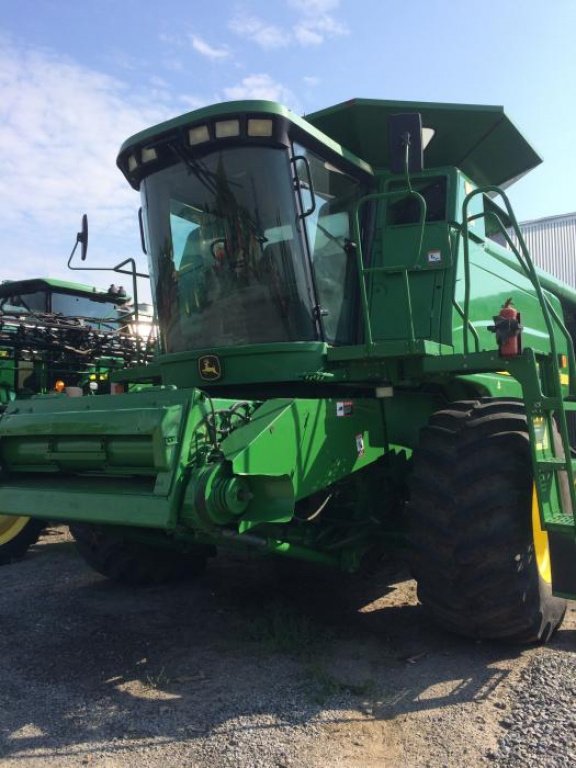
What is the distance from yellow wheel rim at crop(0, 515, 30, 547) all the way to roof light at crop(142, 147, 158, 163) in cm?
327

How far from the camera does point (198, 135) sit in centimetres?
368

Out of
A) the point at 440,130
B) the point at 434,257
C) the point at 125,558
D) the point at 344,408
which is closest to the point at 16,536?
the point at 125,558

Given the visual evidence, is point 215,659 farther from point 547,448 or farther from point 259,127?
point 259,127

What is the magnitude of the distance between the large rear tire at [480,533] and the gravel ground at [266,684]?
0.22 meters

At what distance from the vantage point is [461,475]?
131 inches

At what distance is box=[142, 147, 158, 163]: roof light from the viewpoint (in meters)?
3.90

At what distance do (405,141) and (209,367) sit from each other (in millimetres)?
1627

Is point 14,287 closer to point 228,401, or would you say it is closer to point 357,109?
point 357,109

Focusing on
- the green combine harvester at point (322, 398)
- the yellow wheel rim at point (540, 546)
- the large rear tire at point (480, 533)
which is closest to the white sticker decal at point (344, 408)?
the green combine harvester at point (322, 398)

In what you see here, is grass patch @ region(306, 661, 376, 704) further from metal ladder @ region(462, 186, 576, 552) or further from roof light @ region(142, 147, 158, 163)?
roof light @ region(142, 147, 158, 163)

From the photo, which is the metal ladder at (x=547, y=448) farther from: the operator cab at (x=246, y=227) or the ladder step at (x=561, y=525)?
the operator cab at (x=246, y=227)

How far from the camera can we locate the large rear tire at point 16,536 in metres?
5.53

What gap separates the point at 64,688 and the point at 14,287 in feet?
20.7

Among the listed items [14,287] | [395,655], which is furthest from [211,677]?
[14,287]
